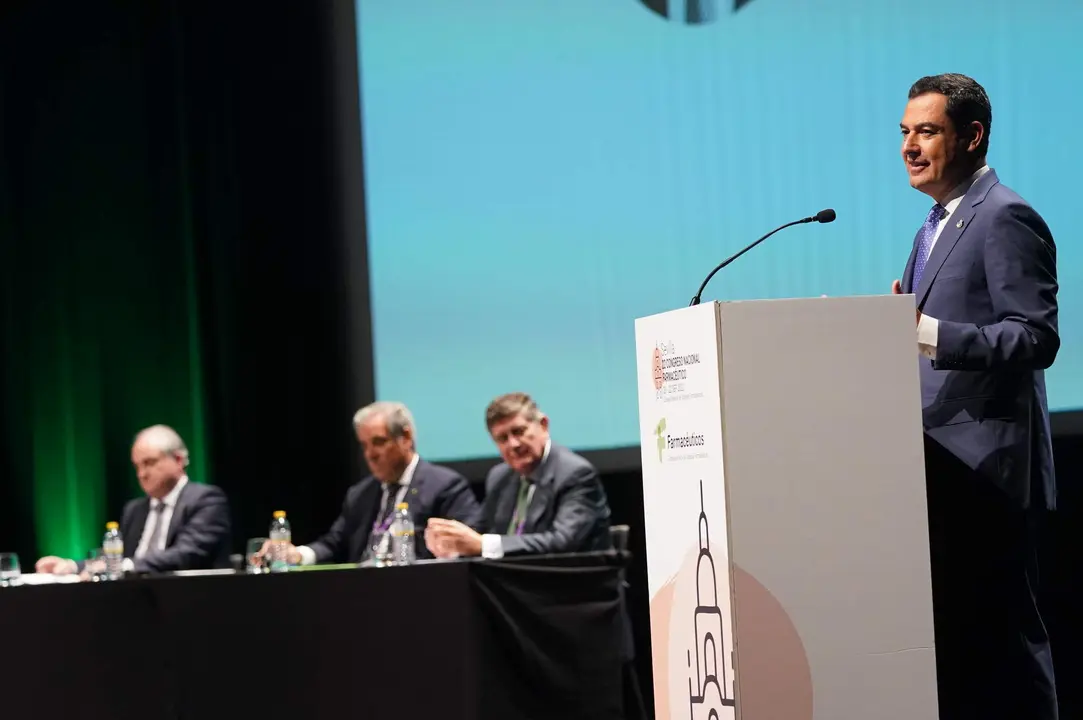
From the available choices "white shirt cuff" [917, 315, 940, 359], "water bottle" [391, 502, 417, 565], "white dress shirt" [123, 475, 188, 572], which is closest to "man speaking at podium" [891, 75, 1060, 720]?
"white shirt cuff" [917, 315, 940, 359]

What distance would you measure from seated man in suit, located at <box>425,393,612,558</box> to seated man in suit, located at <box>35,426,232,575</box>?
1434mm

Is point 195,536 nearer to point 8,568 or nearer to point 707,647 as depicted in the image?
point 8,568

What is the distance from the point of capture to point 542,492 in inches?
189

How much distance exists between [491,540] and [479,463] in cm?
193

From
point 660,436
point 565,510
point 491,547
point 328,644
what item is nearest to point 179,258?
point 565,510

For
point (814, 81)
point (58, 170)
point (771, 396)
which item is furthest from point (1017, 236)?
point (58, 170)

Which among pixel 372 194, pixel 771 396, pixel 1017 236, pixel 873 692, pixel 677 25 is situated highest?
pixel 677 25

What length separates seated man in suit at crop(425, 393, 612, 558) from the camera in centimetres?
463

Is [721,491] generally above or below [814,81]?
below

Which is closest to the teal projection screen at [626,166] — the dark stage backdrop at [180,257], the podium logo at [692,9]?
the podium logo at [692,9]

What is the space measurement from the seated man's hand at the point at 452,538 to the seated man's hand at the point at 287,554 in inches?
28.9

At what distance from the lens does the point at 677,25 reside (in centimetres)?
594

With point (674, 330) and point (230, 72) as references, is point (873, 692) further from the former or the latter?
point (230, 72)

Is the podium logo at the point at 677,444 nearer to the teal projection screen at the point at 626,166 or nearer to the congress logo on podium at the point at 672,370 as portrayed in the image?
the congress logo on podium at the point at 672,370
